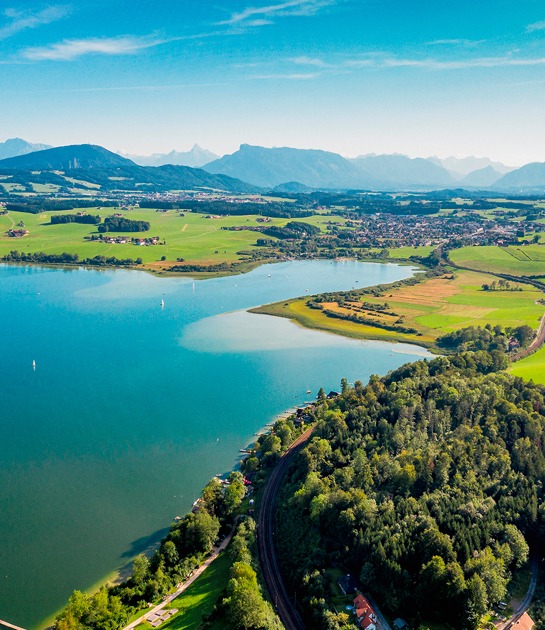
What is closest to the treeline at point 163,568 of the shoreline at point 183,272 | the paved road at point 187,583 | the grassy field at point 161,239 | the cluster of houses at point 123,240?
the paved road at point 187,583

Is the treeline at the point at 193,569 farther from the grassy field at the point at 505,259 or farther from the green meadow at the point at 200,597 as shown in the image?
the grassy field at the point at 505,259

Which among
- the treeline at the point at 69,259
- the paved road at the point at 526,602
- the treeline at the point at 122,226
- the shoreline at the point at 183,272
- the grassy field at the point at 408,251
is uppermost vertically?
the treeline at the point at 122,226

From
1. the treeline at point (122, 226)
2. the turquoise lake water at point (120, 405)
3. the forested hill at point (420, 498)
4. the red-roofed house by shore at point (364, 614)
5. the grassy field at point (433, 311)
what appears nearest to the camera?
the red-roofed house by shore at point (364, 614)

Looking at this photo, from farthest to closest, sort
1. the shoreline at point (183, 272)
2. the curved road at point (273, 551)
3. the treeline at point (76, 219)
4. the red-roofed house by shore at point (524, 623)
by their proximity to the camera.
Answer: the treeline at point (76, 219) < the shoreline at point (183, 272) < the curved road at point (273, 551) < the red-roofed house by shore at point (524, 623)

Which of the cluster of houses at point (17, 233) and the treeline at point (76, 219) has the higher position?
the treeline at point (76, 219)

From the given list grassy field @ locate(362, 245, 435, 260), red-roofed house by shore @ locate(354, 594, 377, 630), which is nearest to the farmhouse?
grassy field @ locate(362, 245, 435, 260)

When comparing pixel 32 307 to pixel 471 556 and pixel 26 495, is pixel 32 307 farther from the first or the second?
pixel 471 556

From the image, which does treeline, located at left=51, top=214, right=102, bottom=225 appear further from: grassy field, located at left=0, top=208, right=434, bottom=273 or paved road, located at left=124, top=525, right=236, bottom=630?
paved road, located at left=124, top=525, right=236, bottom=630
